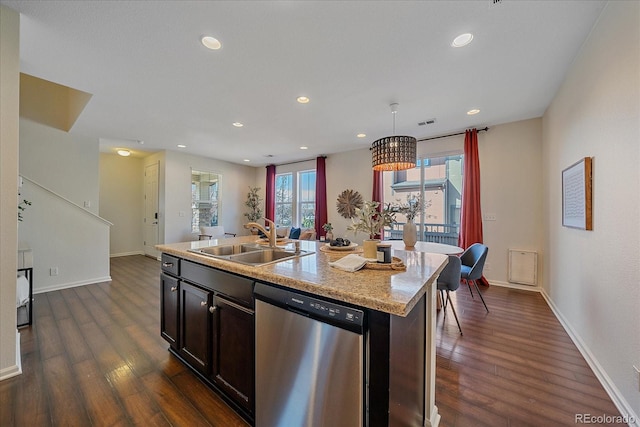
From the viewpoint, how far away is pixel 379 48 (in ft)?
7.00

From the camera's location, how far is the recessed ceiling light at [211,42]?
6.68ft

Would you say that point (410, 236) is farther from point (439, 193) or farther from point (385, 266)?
point (439, 193)

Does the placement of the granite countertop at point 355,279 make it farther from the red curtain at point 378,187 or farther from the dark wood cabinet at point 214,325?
the red curtain at point 378,187

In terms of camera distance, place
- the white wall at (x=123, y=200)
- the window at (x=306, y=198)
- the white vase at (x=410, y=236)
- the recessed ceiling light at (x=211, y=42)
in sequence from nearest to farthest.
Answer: the recessed ceiling light at (x=211, y=42) < the white vase at (x=410, y=236) < the white wall at (x=123, y=200) < the window at (x=306, y=198)

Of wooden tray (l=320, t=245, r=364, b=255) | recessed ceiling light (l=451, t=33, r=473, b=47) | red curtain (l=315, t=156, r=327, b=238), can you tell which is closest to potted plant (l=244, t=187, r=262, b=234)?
red curtain (l=315, t=156, r=327, b=238)

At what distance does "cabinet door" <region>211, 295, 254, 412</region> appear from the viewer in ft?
4.57

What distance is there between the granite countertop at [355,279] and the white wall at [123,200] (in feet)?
21.0

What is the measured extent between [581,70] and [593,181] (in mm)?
1080

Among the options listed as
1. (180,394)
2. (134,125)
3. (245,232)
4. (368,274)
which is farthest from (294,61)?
(245,232)

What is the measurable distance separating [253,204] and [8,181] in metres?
5.80

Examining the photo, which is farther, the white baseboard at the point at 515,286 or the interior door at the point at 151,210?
the interior door at the point at 151,210

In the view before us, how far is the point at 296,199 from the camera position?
7055 mm

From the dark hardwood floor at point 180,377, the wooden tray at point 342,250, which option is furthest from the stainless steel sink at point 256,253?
the dark hardwood floor at point 180,377

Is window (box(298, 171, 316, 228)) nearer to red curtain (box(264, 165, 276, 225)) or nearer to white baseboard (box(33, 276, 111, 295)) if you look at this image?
red curtain (box(264, 165, 276, 225))
